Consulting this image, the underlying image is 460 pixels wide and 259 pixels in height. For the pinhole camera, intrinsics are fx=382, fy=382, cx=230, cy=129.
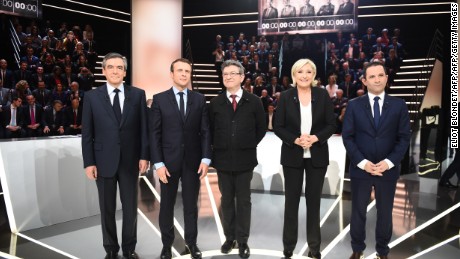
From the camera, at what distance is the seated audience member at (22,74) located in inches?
332

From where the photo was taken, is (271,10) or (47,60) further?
(271,10)

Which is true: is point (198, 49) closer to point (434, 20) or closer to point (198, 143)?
point (434, 20)

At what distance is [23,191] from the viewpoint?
340 cm

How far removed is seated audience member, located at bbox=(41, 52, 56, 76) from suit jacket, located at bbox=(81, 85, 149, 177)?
24.6 ft

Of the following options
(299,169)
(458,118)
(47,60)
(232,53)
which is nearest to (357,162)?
(299,169)

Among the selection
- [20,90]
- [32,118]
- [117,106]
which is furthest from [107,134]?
[20,90]

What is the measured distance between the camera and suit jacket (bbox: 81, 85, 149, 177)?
8.35 feet

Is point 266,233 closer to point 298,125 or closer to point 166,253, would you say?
point 166,253

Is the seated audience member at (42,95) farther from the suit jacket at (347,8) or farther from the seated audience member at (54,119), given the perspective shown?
the suit jacket at (347,8)

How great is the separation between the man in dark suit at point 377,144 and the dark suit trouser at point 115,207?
59.8 inches

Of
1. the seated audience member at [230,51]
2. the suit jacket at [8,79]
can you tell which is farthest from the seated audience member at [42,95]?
the seated audience member at [230,51]

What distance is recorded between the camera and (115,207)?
2670 mm

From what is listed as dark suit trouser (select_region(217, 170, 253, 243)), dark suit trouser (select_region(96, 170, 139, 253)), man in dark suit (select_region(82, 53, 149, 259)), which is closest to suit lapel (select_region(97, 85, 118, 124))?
man in dark suit (select_region(82, 53, 149, 259))

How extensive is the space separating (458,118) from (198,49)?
8661mm
